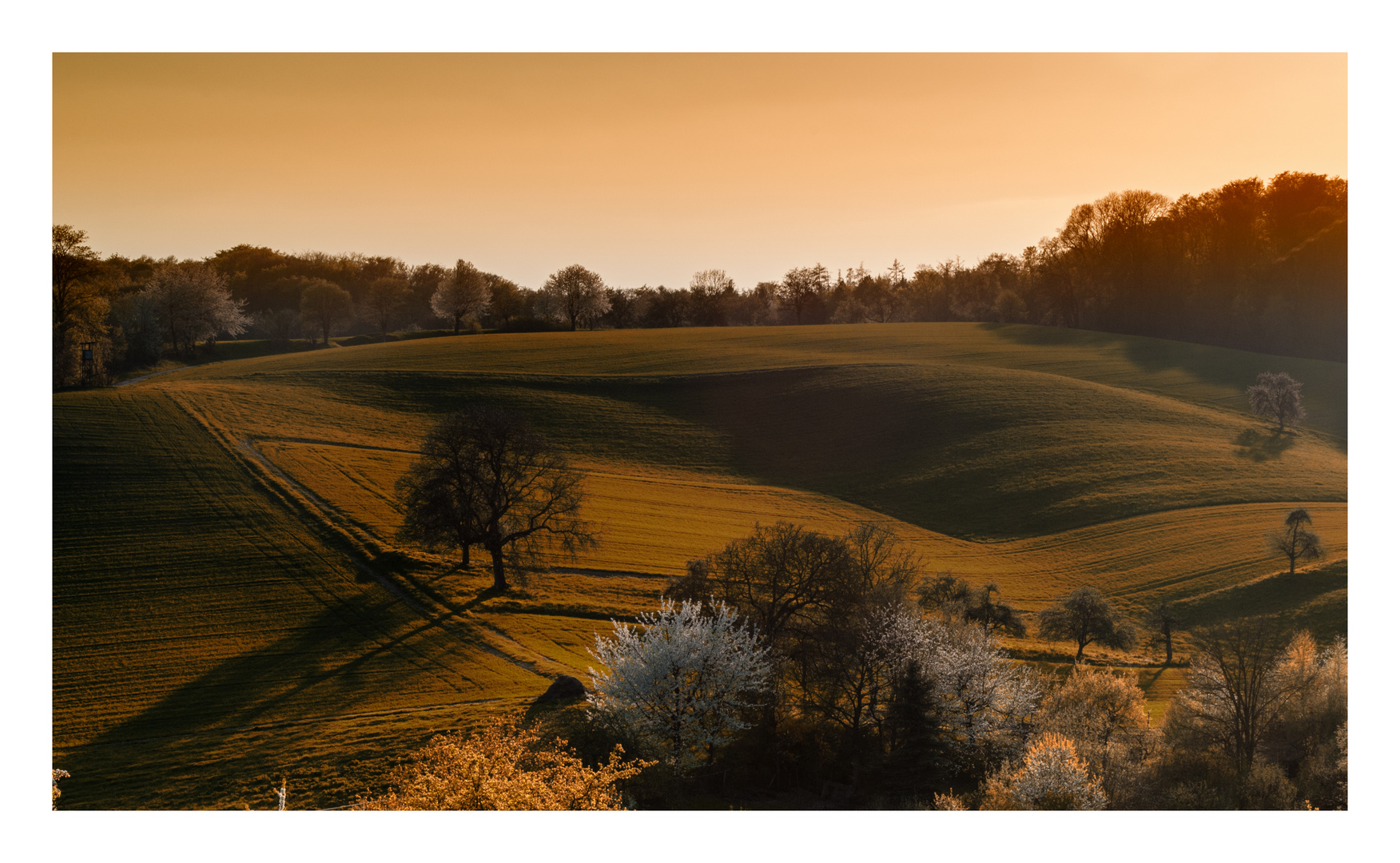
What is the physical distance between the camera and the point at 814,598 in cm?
2972

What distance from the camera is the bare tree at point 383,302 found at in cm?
9019

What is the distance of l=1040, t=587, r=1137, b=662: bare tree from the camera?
120ft

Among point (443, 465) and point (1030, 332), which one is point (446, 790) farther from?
point (1030, 332)

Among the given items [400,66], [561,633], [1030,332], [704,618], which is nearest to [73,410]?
[561,633]

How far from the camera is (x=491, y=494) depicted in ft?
132

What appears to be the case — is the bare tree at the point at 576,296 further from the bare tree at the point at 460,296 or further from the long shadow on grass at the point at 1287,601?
the long shadow on grass at the point at 1287,601

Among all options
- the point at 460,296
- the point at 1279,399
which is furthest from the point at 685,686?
the point at 460,296

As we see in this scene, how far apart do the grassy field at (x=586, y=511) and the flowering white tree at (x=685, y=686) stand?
5.08 m

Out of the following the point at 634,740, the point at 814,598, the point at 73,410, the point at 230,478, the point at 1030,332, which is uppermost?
the point at 1030,332

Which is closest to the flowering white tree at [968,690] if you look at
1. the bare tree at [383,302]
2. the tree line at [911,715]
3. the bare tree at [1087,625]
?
the tree line at [911,715]

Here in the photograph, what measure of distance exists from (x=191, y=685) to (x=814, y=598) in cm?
2054

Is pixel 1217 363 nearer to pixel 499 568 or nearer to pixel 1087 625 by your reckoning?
pixel 1087 625

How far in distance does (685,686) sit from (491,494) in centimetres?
1886

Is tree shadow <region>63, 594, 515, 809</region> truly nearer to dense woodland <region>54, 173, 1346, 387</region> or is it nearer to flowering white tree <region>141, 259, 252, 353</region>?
dense woodland <region>54, 173, 1346, 387</region>
